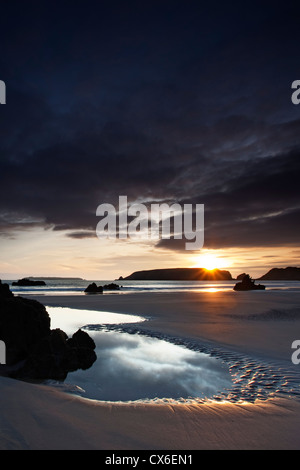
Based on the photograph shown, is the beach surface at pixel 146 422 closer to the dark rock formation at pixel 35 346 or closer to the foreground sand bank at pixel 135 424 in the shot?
the foreground sand bank at pixel 135 424

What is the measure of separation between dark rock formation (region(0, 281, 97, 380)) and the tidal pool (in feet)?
1.56

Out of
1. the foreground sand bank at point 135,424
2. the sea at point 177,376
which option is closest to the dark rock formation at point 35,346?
the sea at point 177,376

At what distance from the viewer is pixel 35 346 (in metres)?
8.96

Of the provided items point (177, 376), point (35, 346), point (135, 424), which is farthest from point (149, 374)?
point (35, 346)

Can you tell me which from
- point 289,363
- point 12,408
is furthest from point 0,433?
point 289,363

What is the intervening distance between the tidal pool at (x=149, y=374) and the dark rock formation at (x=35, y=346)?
0.47 meters

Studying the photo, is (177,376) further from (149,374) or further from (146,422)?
(146,422)

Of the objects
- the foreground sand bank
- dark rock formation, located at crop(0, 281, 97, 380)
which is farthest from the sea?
the foreground sand bank

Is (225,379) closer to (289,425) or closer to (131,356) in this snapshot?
(289,425)

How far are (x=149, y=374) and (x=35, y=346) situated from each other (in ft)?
11.8

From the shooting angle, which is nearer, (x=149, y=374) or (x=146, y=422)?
(x=146, y=422)

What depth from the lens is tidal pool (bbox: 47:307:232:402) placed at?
6797 millimetres

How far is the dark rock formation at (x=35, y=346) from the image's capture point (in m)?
8.07

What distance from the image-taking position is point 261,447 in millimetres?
4371
